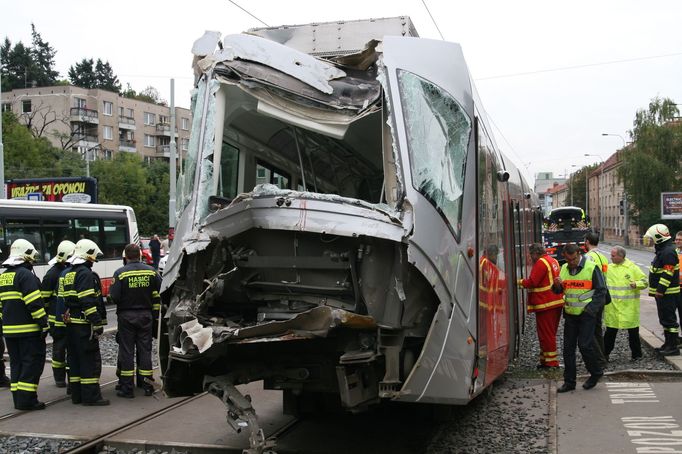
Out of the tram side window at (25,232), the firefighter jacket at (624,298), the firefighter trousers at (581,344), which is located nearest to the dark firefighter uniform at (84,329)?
the firefighter trousers at (581,344)

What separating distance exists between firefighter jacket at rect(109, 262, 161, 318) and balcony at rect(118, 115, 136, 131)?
72.9 m

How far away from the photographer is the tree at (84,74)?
9844 cm

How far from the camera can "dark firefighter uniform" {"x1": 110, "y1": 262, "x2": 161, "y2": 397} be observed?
8789 millimetres

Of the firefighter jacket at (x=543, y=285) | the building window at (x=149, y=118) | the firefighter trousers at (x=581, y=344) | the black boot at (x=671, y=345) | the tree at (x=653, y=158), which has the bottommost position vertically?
the black boot at (x=671, y=345)

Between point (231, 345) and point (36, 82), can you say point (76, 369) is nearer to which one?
point (231, 345)

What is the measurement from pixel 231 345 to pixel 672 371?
21.9ft

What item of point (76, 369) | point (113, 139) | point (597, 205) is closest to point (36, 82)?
point (113, 139)

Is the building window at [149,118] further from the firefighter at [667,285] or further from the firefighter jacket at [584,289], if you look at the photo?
the firefighter jacket at [584,289]

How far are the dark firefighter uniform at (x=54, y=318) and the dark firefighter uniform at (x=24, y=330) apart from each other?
672 millimetres

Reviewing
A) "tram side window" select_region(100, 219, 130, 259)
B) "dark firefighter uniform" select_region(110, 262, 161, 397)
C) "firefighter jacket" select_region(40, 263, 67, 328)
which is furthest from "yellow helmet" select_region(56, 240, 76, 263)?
"tram side window" select_region(100, 219, 130, 259)

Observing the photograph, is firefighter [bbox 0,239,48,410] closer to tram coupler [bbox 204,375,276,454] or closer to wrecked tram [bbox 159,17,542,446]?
wrecked tram [bbox 159,17,542,446]

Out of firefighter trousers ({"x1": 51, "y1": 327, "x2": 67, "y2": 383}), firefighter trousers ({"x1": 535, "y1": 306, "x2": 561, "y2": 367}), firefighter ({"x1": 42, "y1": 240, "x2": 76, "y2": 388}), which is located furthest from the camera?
firefighter trousers ({"x1": 535, "y1": 306, "x2": 561, "y2": 367})

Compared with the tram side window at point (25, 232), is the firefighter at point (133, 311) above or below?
below

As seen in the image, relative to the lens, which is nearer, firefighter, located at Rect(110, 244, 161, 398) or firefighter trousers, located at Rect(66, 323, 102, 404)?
firefighter trousers, located at Rect(66, 323, 102, 404)
